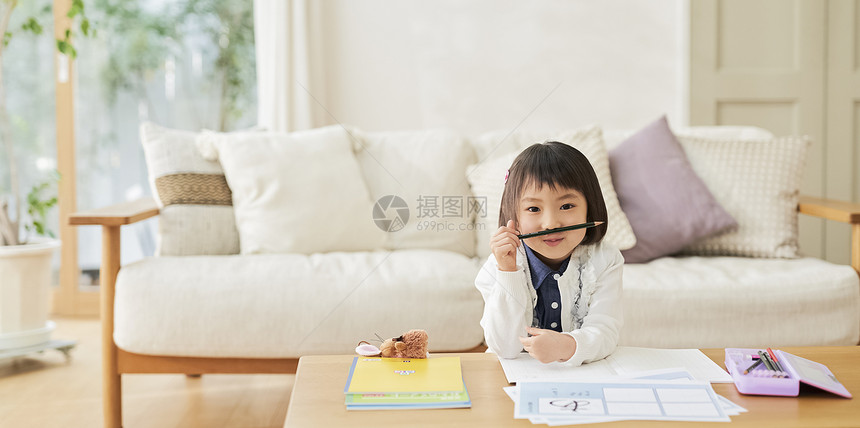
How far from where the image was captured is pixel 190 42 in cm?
327

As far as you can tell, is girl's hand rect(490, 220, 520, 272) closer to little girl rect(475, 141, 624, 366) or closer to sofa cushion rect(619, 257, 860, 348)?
little girl rect(475, 141, 624, 366)

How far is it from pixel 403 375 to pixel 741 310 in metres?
1.08

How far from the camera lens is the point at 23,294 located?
243cm

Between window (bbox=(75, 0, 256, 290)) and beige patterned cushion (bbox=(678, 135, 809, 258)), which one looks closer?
beige patterned cushion (bbox=(678, 135, 809, 258))

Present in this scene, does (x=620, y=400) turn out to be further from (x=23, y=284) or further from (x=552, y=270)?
(x=23, y=284)

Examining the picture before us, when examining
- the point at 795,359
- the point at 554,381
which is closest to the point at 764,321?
the point at 795,359

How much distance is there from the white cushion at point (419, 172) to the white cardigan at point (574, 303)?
61cm

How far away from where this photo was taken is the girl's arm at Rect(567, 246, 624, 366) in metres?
1.12

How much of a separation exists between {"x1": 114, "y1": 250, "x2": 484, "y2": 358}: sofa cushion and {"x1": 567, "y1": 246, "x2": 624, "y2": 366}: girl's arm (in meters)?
0.60

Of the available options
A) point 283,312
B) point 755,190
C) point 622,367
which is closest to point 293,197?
point 283,312

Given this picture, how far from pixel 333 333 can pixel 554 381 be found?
0.84m

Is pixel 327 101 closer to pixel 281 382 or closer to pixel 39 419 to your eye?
pixel 281 382

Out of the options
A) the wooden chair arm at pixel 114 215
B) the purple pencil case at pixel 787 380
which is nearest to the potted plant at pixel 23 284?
the wooden chair arm at pixel 114 215

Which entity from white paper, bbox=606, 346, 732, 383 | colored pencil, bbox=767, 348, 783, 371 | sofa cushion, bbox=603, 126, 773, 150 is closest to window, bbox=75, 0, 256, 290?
sofa cushion, bbox=603, 126, 773, 150
